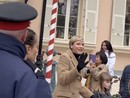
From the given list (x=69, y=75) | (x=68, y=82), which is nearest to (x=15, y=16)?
(x=69, y=75)

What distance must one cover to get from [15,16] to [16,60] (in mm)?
198

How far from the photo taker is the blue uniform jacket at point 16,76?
1.79 m

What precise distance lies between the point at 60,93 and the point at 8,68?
126 inches

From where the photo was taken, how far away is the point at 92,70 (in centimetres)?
593

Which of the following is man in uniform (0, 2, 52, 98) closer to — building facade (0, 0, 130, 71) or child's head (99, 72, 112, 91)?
child's head (99, 72, 112, 91)

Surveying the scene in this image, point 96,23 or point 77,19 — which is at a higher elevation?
point 77,19

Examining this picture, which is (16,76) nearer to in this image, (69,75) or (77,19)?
(69,75)

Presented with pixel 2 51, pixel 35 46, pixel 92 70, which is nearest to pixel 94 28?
pixel 92 70

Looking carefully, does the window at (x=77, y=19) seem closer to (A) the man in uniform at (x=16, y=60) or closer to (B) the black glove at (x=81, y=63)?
(B) the black glove at (x=81, y=63)

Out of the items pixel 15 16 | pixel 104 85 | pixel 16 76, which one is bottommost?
pixel 104 85

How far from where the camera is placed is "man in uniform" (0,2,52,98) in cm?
179

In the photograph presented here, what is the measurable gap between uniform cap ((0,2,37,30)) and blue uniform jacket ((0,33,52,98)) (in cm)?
5

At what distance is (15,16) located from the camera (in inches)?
73.2

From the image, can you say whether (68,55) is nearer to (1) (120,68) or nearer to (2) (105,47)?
(2) (105,47)
